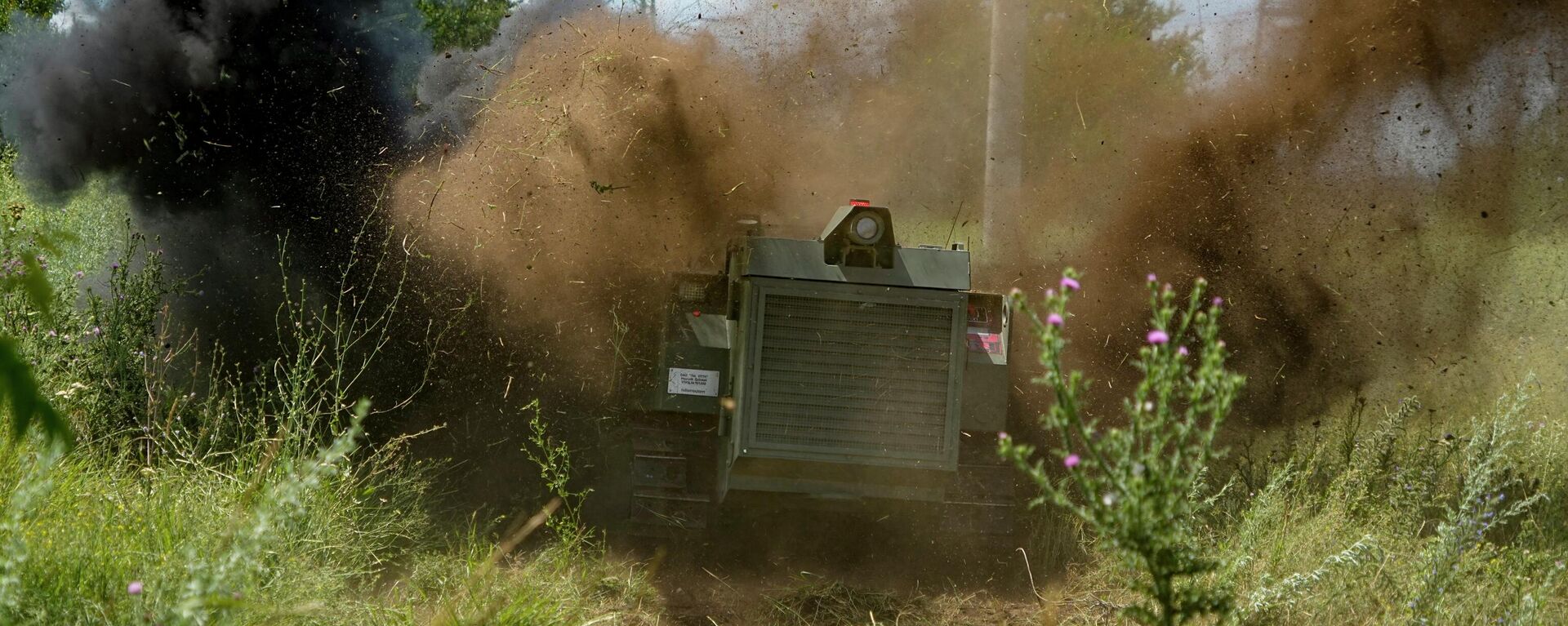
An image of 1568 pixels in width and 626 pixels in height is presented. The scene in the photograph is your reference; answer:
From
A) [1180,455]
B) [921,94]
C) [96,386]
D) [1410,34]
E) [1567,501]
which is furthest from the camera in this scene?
[921,94]

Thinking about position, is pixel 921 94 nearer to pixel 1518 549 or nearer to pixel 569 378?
pixel 569 378

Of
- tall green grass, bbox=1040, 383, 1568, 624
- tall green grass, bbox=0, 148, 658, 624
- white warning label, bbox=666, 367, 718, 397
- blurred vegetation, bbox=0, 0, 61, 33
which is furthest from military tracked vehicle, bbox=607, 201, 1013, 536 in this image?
blurred vegetation, bbox=0, 0, 61, 33

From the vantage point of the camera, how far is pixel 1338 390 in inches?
327

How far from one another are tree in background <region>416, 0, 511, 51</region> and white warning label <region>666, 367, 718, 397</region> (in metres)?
3.25

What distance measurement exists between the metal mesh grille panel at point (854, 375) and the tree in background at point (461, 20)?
142 inches

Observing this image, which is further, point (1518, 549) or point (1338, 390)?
point (1338, 390)

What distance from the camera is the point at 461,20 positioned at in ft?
27.8

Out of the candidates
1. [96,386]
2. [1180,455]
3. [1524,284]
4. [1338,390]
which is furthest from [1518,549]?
[96,386]

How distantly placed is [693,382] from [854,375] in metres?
1.04

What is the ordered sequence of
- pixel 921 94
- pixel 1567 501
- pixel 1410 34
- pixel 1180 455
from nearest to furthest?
pixel 1180 455 → pixel 1567 501 → pixel 1410 34 → pixel 921 94

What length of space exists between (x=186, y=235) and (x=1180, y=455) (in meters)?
7.02

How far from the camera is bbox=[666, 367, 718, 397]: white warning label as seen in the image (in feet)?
22.0

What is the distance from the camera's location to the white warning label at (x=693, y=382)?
671 centimetres

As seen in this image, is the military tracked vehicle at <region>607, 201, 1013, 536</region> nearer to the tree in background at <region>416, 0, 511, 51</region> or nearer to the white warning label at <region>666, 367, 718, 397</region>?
the white warning label at <region>666, 367, 718, 397</region>
